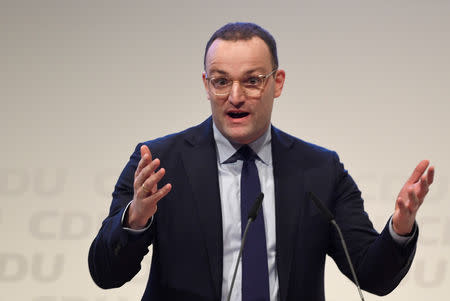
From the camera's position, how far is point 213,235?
1.89 metres

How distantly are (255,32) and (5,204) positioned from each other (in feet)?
7.23

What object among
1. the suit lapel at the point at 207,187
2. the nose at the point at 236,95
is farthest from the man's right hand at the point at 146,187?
the nose at the point at 236,95

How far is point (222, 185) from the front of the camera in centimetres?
200

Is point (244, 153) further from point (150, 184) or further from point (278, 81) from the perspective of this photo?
point (150, 184)

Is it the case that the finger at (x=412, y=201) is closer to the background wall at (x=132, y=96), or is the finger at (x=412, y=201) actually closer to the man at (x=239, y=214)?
the man at (x=239, y=214)

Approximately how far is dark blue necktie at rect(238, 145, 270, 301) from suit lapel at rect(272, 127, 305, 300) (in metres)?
0.05

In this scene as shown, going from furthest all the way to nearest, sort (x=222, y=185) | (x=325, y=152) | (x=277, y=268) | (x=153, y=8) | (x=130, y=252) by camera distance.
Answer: (x=153, y=8) < (x=325, y=152) < (x=222, y=185) < (x=277, y=268) < (x=130, y=252)

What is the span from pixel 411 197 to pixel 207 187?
65 centimetres

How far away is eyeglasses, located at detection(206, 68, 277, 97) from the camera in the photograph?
194 cm

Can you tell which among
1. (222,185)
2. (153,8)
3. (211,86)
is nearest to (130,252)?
(222,185)

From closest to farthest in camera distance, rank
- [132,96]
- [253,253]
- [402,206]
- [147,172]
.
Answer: [147,172], [402,206], [253,253], [132,96]

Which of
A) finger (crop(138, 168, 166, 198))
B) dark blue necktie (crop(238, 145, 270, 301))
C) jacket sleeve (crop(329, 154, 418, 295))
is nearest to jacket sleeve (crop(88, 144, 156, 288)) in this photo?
finger (crop(138, 168, 166, 198))

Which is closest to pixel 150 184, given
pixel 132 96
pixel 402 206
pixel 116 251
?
pixel 116 251

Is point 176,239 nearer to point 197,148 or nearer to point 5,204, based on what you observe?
point 197,148
